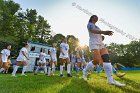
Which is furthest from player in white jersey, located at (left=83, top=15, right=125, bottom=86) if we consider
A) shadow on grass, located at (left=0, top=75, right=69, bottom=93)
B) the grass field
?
shadow on grass, located at (left=0, top=75, right=69, bottom=93)

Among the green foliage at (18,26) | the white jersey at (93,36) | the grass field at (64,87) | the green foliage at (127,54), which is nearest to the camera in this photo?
the grass field at (64,87)

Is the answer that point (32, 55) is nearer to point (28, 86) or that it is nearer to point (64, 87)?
point (28, 86)

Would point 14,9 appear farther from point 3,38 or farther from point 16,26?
point 3,38

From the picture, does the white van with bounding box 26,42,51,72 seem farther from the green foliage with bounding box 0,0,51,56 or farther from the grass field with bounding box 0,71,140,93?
the grass field with bounding box 0,71,140,93

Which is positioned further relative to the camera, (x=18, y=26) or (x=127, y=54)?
(x=127, y=54)

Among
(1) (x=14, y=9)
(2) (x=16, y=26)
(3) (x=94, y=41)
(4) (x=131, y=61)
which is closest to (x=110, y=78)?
(3) (x=94, y=41)

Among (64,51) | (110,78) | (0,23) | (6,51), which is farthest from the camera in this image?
(0,23)

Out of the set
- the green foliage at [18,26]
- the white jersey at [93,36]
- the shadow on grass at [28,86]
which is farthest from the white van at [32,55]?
the white jersey at [93,36]

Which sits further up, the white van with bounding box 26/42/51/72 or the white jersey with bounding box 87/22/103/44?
the white van with bounding box 26/42/51/72

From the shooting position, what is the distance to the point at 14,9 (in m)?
69.7

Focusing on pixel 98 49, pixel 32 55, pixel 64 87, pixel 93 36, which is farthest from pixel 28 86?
pixel 32 55

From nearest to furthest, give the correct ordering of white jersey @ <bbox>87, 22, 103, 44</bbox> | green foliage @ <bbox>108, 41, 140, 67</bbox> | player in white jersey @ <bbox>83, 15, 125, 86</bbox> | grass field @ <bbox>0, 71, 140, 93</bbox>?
1. grass field @ <bbox>0, 71, 140, 93</bbox>
2. player in white jersey @ <bbox>83, 15, 125, 86</bbox>
3. white jersey @ <bbox>87, 22, 103, 44</bbox>
4. green foliage @ <bbox>108, 41, 140, 67</bbox>

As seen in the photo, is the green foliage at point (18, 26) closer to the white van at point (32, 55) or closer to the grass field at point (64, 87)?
the white van at point (32, 55)

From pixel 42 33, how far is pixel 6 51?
59463 millimetres
